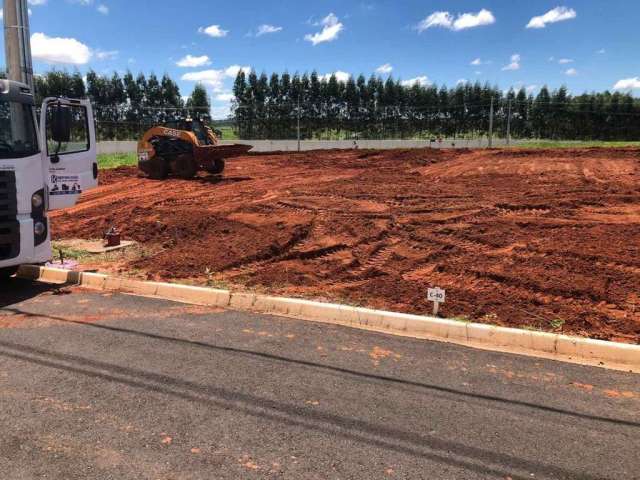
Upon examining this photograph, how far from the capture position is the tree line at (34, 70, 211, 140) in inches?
1747

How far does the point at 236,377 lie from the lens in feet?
14.0

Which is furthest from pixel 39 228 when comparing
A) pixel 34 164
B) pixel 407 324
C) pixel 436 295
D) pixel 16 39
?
pixel 436 295

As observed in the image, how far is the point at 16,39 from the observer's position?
8648mm

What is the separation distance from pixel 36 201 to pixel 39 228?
36 cm

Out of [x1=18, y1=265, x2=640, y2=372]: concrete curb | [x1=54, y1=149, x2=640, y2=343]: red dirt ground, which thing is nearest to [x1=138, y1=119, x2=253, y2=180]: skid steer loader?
[x1=54, y1=149, x2=640, y2=343]: red dirt ground

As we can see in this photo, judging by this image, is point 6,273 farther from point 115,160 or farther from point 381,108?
point 381,108

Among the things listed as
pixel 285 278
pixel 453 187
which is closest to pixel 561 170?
pixel 453 187

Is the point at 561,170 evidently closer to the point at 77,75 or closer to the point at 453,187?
the point at 453,187

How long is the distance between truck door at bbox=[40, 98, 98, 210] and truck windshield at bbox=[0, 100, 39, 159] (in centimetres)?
16

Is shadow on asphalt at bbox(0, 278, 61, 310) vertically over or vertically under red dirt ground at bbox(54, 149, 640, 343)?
under

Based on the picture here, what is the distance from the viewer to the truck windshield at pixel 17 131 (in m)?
6.31

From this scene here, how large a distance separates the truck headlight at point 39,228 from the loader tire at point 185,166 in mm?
12000

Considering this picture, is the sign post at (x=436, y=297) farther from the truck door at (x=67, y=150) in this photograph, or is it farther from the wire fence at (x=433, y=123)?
the wire fence at (x=433, y=123)

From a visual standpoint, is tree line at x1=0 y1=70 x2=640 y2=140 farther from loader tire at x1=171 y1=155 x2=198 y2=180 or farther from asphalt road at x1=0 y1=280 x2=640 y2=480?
asphalt road at x1=0 y1=280 x2=640 y2=480
